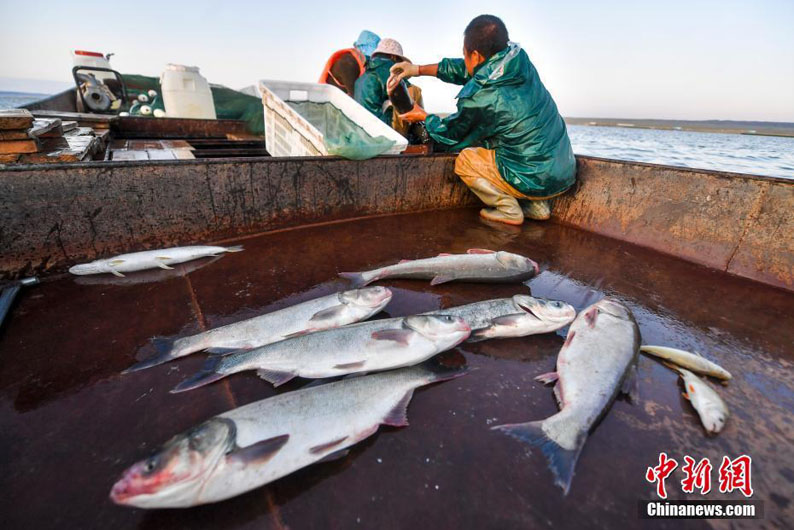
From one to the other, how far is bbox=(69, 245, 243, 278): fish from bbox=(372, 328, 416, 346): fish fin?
82.7 inches

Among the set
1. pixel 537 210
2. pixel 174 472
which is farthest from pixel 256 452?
pixel 537 210

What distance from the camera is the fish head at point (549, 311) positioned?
2469 mm

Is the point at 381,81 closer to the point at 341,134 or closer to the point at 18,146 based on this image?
the point at 341,134

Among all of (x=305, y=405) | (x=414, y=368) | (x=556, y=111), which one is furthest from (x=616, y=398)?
(x=556, y=111)

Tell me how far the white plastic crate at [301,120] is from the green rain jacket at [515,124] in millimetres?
924

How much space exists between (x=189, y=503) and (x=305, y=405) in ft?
1.79

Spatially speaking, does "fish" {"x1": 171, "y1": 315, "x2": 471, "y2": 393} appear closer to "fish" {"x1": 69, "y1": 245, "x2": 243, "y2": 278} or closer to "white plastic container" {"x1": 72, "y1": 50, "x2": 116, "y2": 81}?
"fish" {"x1": 69, "y1": 245, "x2": 243, "y2": 278}

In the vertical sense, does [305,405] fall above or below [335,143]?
below

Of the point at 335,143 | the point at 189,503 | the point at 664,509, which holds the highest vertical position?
the point at 335,143

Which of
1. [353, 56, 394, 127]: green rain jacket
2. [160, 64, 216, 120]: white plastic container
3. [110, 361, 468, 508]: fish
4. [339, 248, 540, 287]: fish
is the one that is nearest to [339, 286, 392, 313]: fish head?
[339, 248, 540, 287]: fish

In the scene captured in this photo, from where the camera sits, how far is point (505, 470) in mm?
1563

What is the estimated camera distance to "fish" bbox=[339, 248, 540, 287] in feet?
10.3

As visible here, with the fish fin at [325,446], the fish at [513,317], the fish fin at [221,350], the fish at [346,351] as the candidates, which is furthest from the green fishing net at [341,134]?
the fish fin at [325,446]

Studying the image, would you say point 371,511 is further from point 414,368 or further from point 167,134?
point 167,134
